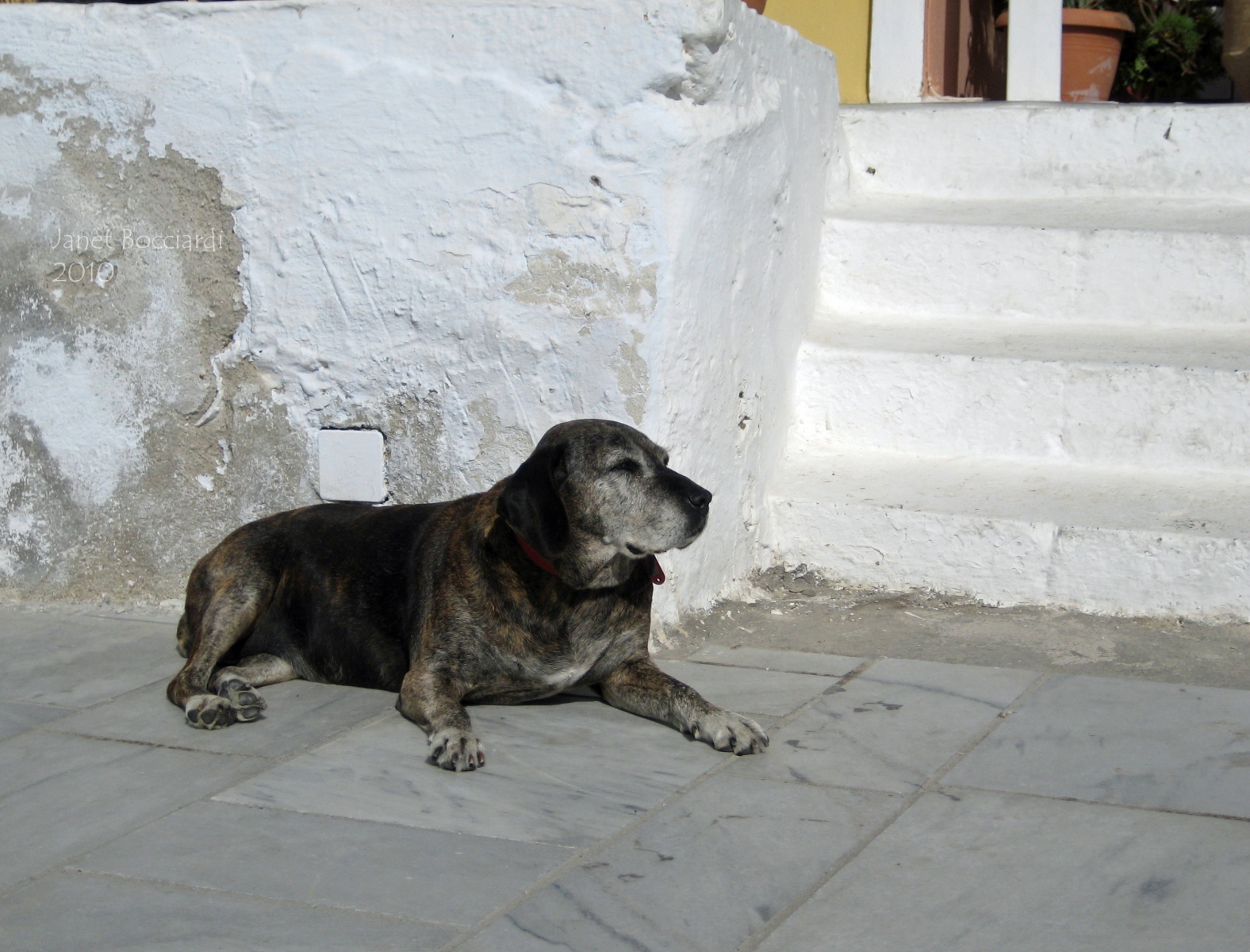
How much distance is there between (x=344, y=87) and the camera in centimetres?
480

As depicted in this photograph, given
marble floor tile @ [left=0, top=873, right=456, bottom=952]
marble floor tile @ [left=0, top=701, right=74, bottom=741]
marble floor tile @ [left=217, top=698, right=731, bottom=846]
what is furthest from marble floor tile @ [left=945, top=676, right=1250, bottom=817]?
marble floor tile @ [left=0, top=701, right=74, bottom=741]

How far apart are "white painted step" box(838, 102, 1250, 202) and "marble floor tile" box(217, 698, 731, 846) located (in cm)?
340

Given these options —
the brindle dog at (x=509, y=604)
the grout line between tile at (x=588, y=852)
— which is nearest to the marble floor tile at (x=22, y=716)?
the brindle dog at (x=509, y=604)

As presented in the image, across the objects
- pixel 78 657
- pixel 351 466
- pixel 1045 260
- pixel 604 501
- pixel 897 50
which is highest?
pixel 897 50

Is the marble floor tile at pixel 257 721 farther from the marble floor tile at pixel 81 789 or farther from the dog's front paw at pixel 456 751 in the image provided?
the dog's front paw at pixel 456 751

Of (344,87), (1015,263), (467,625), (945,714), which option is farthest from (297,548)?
(1015,263)

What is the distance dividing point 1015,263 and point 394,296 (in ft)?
8.68

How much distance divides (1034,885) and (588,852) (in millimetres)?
929

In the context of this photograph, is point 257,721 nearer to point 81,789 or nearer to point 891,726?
point 81,789

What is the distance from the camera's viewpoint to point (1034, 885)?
2.69 meters

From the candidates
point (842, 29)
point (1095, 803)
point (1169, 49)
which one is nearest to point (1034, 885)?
point (1095, 803)

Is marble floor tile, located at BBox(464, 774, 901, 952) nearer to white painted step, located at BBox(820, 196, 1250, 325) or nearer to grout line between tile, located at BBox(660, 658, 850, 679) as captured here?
grout line between tile, located at BBox(660, 658, 850, 679)

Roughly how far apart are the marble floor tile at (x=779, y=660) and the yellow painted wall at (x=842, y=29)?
4255mm

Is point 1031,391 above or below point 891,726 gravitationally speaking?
above
